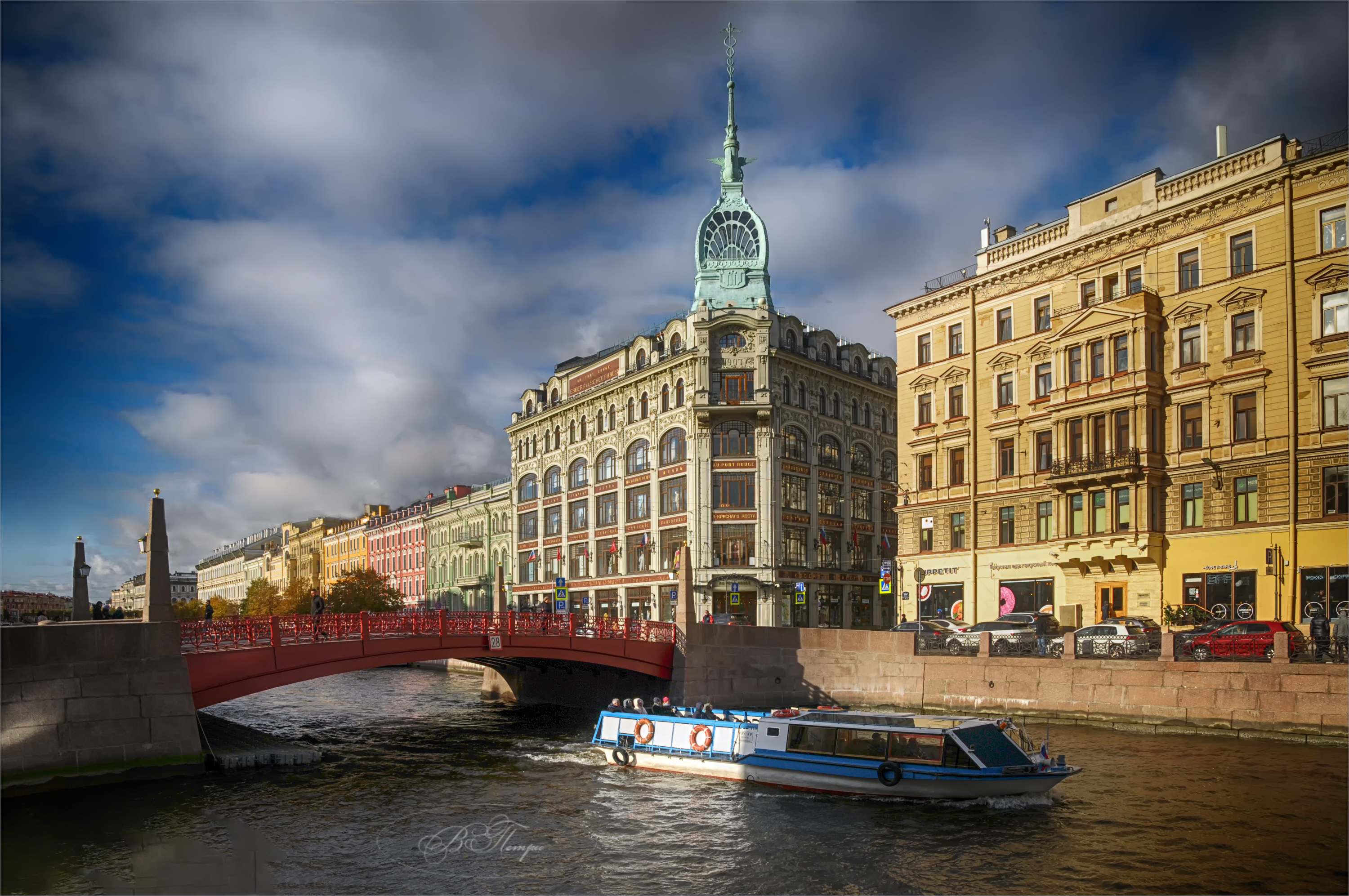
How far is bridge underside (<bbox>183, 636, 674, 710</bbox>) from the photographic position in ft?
109

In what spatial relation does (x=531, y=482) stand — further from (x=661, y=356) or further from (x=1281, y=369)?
(x=1281, y=369)

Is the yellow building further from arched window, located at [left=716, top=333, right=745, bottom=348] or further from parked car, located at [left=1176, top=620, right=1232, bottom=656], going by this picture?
arched window, located at [left=716, top=333, right=745, bottom=348]

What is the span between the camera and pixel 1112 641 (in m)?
41.2

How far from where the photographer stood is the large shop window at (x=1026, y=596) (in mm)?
52594

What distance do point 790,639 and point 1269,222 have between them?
92.4 ft

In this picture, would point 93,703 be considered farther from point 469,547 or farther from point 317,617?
point 469,547

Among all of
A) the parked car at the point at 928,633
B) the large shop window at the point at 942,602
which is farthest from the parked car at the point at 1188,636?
the large shop window at the point at 942,602

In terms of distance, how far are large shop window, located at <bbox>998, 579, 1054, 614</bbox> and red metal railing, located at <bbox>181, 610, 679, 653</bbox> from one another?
1856 cm

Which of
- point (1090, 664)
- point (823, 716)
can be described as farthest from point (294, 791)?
point (1090, 664)

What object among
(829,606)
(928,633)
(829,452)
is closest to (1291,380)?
(928,633)

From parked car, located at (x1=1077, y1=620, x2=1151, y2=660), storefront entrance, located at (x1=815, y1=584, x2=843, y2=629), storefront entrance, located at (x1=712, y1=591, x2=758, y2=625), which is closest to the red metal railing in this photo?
parked car, located at (x1=1077, y1=620, x2=1151, y2=660)

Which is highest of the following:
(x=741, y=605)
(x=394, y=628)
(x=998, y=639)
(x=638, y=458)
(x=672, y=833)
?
(x=638, y=458)

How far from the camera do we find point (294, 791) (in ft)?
104

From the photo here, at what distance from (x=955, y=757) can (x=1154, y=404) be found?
84.1 ft
